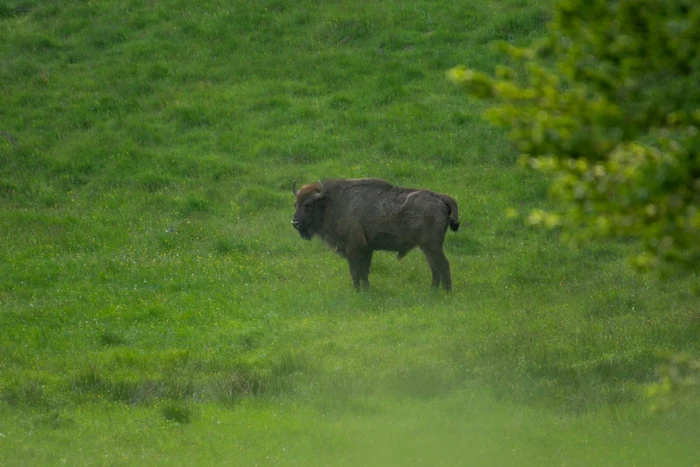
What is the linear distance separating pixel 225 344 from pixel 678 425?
20.7 ft

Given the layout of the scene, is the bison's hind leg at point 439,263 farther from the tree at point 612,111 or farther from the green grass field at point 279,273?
the tree at point 612,111

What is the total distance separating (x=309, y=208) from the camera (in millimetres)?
18141

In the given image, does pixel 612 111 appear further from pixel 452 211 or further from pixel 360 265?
pixel 360 265

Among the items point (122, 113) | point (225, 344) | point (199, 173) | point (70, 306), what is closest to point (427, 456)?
point (225, 344)

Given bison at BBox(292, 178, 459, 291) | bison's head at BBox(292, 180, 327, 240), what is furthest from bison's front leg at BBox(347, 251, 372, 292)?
bison's head at BBox(292, 180, 327, 240)

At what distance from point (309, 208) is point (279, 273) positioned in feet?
4.26

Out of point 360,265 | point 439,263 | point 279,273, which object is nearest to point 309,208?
point 279,273

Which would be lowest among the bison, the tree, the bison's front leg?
the bison's front leg

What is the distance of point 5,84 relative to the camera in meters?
27.4

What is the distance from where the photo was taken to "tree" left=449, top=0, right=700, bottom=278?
4.93 metres

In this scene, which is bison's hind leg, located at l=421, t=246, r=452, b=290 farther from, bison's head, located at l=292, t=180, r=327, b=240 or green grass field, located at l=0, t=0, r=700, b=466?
bison's head, located at l=292, t=180, r=327, b=240

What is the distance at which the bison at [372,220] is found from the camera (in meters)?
16.6

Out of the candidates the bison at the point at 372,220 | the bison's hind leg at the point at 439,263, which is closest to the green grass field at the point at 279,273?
the bison's hind leg at the point at 439,263

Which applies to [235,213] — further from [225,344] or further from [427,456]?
[427,456]
